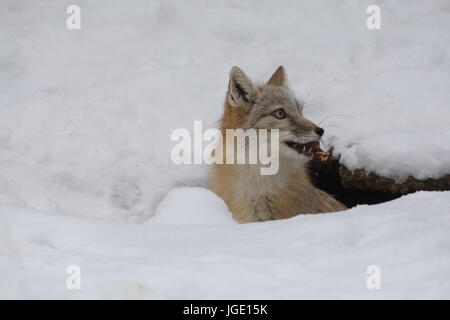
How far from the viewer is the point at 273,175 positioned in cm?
A: 476

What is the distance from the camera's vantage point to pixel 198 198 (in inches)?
167

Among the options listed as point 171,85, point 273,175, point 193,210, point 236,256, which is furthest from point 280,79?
point 236,256

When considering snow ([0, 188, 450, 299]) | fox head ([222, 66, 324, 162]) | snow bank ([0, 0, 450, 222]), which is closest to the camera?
snow ([0, 188, 450, 299])

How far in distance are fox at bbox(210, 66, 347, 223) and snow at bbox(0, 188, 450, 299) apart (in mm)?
1478

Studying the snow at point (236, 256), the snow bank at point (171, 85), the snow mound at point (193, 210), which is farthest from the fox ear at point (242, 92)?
the snow at point (236, 256)

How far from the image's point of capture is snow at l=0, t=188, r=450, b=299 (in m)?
2.31

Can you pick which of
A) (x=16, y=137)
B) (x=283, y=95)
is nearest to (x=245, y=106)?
(x=283, y=95)

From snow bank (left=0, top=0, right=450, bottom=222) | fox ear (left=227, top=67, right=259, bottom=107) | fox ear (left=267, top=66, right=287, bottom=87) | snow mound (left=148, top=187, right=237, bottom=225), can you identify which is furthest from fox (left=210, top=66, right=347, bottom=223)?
snow bank (left=0, top=0, right=450, bottom=222)

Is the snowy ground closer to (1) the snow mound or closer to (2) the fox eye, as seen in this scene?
(1) the snow mound

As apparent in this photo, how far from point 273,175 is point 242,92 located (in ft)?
2.59

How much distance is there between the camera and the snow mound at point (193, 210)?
384 cm

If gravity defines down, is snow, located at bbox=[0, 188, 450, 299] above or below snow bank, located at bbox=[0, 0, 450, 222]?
below

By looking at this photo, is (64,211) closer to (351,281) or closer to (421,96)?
(351,281)

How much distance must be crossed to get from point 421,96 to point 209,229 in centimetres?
361
